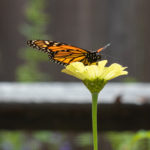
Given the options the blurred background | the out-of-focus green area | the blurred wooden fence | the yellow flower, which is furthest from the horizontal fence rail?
the blurred wooden fence

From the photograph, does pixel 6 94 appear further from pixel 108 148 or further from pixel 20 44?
pixel 20 44

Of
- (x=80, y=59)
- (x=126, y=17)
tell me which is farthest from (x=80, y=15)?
(x=80, y=59)

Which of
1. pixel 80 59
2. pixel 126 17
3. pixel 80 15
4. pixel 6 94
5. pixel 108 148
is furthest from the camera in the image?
pixel 80 15

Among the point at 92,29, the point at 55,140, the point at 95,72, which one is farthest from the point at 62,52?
the point at 92,29

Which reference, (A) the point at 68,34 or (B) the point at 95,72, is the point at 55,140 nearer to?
(A) the point at 68,34

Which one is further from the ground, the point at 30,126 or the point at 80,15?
the point at 80,15

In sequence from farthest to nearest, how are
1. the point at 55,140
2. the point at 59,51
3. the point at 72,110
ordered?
the point at 55,140, the point at 72,110, the point at 59,51
